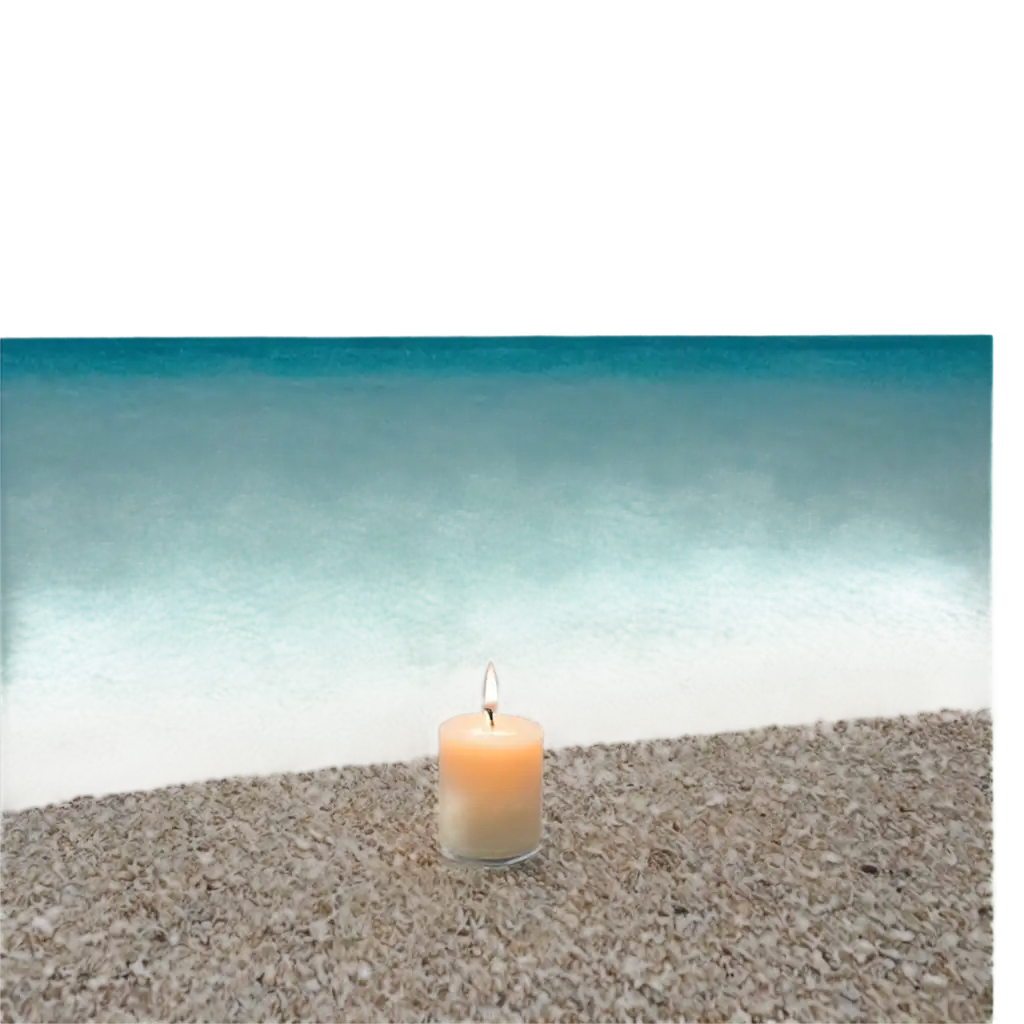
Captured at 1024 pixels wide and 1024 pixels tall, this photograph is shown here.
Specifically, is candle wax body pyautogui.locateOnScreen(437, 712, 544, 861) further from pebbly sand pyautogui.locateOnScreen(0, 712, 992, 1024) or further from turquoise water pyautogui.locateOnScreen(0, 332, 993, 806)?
turquoise water pyautogui.locateOnScreen(0, 332, 993, 806)

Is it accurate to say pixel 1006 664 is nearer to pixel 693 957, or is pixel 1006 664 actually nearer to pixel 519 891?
pixel 693 957

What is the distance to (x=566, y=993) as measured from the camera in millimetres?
831

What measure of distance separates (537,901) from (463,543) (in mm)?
439

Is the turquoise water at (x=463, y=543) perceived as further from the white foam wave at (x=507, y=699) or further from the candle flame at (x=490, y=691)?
the candle flame at (x=490, y=691)

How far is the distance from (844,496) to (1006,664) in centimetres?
93

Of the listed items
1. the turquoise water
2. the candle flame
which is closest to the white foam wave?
the turquoise water

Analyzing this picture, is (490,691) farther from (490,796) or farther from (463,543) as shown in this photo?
(463,543)

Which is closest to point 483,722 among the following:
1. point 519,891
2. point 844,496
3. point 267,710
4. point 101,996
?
point 519,891

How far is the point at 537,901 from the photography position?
0.99 meters

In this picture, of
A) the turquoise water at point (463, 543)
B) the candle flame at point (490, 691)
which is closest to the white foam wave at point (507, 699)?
the turquoise water at point (463, 543)

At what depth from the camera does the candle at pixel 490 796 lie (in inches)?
42.1

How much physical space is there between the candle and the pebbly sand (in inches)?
1.0

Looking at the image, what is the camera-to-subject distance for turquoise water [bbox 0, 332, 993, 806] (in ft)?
3.60

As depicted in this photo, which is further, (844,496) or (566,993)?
(844,496)
